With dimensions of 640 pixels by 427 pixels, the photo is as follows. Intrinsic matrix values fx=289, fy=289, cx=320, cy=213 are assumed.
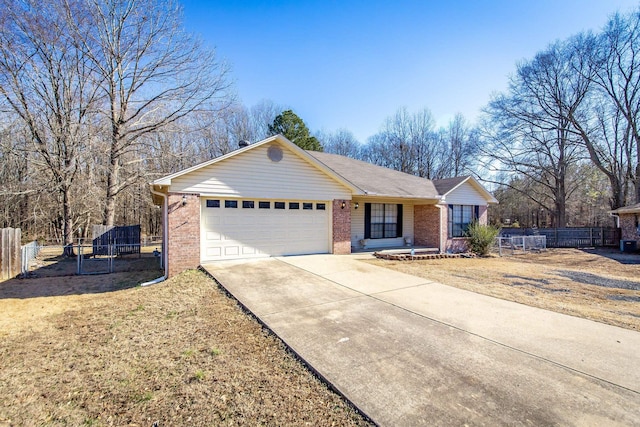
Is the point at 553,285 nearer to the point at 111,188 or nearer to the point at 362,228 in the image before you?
the point at 362,228

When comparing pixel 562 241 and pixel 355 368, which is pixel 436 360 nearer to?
pixel 355 368

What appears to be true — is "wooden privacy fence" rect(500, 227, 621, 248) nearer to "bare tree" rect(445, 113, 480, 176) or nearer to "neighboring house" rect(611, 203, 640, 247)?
"neighboring house" rect(611, 203, 640, 247)

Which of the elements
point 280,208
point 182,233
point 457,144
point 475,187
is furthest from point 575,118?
point 182,233

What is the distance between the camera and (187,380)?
10.4ft

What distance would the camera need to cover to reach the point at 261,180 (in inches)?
379

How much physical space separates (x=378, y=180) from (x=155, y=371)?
39.6ft

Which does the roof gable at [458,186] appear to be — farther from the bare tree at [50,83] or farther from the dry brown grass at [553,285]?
the bare tree at [50,83]

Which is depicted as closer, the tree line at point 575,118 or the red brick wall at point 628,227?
the red brick wall at point 628,227

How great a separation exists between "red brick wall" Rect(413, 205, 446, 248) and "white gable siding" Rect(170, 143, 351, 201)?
212 inches

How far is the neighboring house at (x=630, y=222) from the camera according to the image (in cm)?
1700

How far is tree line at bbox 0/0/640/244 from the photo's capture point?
47.6 ft

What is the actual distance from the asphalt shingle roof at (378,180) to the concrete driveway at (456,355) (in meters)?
6.60

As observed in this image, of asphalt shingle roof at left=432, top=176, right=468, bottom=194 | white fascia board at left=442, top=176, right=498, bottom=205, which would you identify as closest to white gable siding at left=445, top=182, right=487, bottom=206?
white fascia board at left=442, top=176, right=498, bottom=205

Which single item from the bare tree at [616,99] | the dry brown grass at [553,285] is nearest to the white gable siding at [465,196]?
the dry brown grass at [553,285]
